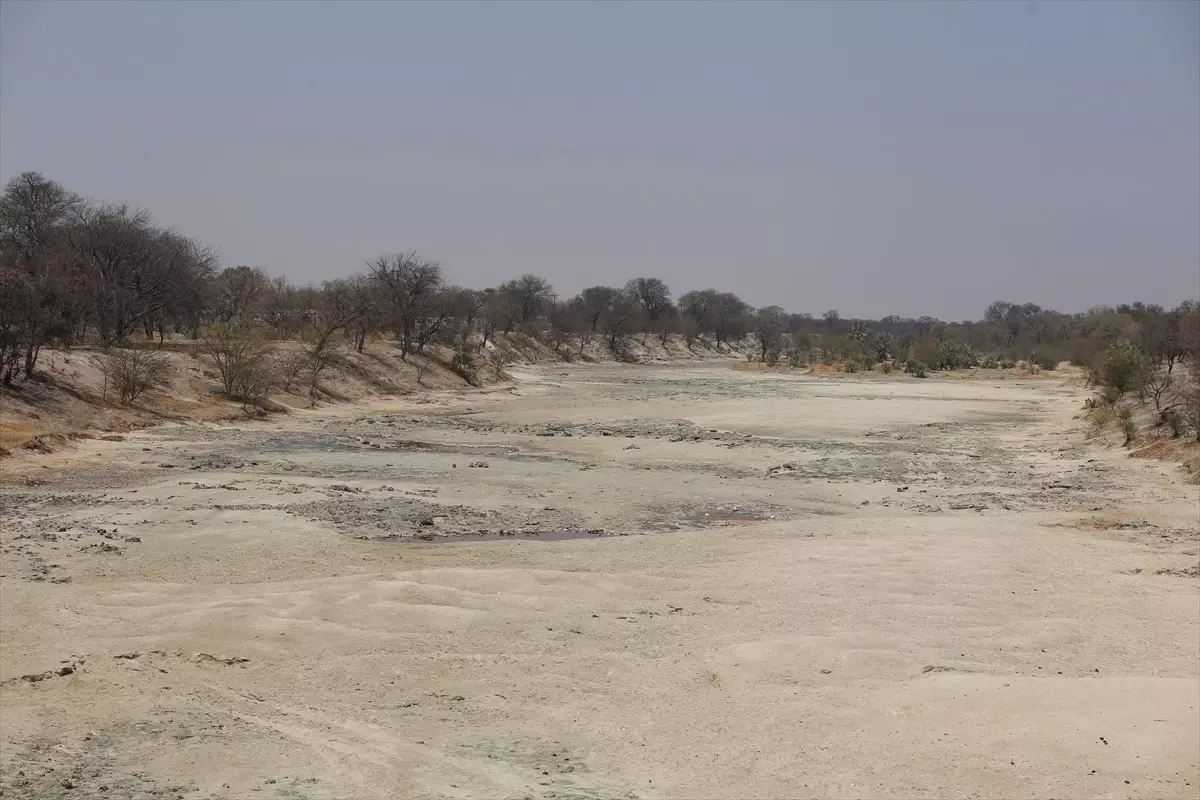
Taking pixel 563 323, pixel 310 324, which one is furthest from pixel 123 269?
pixel 563 323

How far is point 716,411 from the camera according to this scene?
38.4 metres

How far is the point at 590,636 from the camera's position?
864cm

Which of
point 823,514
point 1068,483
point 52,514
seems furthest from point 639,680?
point 1068,483

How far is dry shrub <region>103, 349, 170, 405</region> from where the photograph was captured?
90.7ft

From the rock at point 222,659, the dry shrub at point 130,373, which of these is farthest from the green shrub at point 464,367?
the rock at point 222,659

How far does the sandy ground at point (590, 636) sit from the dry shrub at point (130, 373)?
995cm

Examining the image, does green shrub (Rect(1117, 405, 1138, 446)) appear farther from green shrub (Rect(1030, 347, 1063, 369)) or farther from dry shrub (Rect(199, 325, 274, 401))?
green shrub (Rect(1030, 347, 1063, 369))

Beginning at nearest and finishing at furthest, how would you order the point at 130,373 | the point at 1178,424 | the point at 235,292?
the point at 1178,424 → the point at 130,373 → the point at 235,292

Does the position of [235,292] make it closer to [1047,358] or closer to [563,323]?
[563,323]

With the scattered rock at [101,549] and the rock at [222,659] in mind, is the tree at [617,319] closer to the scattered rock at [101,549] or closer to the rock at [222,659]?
the scattered rock at [101,549]

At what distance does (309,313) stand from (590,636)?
52642mm

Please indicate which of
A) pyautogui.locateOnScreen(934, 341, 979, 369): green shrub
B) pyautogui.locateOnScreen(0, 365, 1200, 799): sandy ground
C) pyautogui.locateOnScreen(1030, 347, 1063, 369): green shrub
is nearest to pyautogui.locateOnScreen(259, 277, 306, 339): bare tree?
pyautogui.locateOnScreen(0, 365, 1200, 799): sandy ground

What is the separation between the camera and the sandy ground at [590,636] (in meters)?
6.05

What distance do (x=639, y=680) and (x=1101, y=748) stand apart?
11.1 feet
